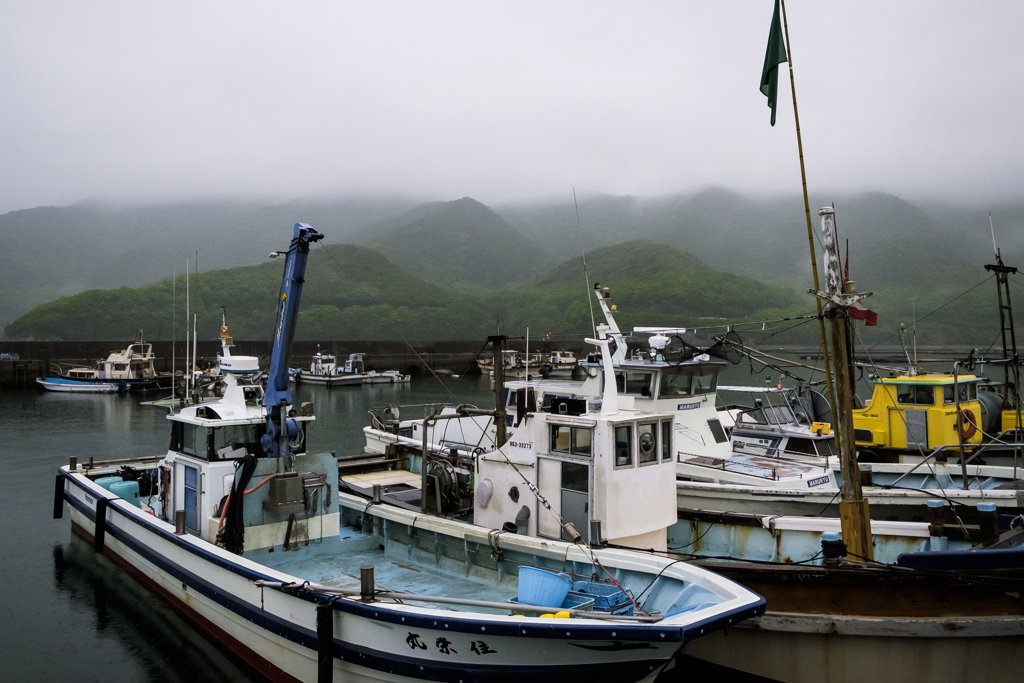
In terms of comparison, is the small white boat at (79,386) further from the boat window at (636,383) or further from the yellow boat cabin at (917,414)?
the yellow boat cabin at (917,414)

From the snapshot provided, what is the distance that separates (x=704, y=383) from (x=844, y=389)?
814 cm

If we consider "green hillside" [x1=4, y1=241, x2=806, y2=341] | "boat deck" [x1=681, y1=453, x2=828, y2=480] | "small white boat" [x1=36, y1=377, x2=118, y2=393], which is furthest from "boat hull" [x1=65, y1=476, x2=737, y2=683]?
"green hillside" [x1=4, y1=241, x2=806, y2=341]

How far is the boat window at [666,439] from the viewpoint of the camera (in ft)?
31.0

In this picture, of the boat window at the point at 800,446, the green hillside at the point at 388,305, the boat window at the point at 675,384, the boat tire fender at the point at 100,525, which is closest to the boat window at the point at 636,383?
the boat window at the point at 675,384

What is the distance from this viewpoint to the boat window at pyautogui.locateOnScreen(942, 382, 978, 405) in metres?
16.6

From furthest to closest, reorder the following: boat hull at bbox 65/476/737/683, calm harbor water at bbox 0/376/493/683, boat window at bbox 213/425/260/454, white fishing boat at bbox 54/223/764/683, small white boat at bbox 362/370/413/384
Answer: small white boat at bbox 362/370/413/384, boat window at bbox 213/425/260/454, calm harbor water at bbox 0/376/493/683, white fishing boat at bbox 54/223/764/683, boat hull at bbox 65/476/737/683

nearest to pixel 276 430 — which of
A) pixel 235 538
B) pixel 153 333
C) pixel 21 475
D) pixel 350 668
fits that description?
pixel 235 538

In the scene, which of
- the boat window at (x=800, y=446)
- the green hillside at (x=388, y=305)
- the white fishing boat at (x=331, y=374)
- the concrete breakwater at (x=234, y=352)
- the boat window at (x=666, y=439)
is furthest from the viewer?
the green hillside at (x=388, y=305)

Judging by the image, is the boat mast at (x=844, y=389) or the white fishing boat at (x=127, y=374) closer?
the boat mast at (x=844, y=389)

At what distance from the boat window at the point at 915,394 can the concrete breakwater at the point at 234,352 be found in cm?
3917

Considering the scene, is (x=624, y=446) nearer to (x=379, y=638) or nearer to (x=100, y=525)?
(x=379, y=638)

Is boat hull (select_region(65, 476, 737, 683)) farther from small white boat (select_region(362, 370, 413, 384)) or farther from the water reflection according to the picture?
small white boat (select_region(362, 370, 413, 384))

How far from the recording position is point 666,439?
31.1 feet

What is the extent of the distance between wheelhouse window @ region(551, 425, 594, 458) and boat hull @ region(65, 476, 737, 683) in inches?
114
